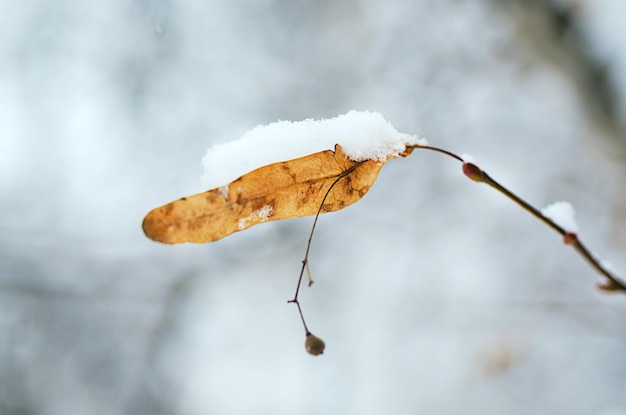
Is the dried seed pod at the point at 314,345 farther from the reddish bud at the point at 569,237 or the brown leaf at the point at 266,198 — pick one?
the reddish bud at the point at 569,237

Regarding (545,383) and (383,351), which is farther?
(383,351)

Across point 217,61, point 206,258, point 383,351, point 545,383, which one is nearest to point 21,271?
point 206,258

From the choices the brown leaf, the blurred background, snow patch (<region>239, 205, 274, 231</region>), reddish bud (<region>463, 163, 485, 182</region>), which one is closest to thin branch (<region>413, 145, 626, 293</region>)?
reddish bud (<region>463, 163, 485, 182</region>)

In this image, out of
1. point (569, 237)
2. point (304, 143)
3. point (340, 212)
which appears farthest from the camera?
point (340, 212)

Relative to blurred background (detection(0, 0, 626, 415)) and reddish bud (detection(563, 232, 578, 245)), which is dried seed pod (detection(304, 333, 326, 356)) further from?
blurred background (detection(0, 0, 626, 415))

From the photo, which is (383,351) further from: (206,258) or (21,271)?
(21,271)

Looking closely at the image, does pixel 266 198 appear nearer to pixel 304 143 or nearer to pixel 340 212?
pixel 304 143

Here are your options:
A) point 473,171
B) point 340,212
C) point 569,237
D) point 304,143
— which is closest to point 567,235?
point 569,237
